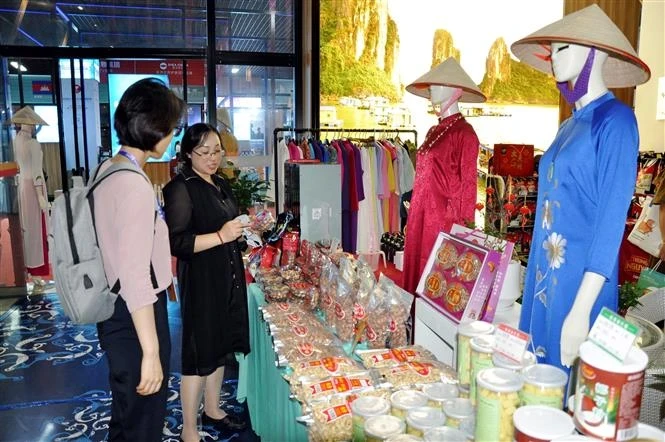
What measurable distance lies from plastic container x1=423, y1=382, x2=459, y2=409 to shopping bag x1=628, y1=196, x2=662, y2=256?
9.16 ft

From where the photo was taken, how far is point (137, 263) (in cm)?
148

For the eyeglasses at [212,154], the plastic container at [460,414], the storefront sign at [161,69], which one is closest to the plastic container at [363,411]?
the plastic container at [460,414]

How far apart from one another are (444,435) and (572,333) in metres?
0.53

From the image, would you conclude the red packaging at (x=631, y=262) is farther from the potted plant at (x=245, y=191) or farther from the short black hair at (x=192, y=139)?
the short black hair at (x=192, y=139)

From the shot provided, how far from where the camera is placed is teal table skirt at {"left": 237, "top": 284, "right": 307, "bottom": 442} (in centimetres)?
174

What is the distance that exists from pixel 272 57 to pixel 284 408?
5.67 meters

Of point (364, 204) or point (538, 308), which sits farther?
point (364, 204)

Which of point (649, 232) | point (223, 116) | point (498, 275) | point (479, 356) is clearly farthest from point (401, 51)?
point (479, 356)

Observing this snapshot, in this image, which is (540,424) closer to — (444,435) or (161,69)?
(444,435)

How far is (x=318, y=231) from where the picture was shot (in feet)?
9.79

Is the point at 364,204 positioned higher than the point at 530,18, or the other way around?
the point at 530,18

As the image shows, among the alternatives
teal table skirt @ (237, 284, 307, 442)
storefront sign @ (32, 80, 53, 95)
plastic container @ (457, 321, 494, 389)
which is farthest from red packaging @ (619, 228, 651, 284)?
storefront sign @ (32, 80, 53, 95)

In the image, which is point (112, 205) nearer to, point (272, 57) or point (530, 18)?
point (272, 57)

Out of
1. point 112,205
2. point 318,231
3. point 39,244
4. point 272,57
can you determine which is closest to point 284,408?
point 112,205
